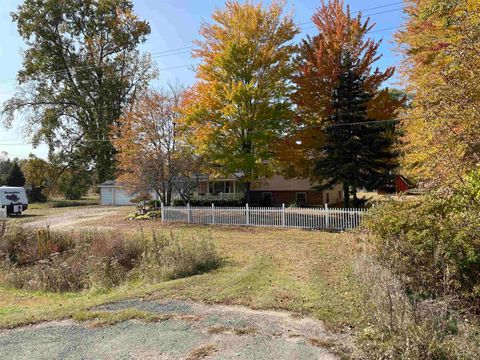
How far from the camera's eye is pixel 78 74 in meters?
40.4

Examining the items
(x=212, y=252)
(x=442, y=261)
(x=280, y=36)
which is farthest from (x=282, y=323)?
(x=280, y=36)

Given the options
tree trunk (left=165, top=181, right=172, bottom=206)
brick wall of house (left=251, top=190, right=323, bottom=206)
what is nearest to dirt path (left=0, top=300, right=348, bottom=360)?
tree trunk (left=165, top=181, right=172, bottom=206)

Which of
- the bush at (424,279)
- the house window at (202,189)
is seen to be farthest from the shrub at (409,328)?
the house window at (202,189)

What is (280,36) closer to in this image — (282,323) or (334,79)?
(334,79)

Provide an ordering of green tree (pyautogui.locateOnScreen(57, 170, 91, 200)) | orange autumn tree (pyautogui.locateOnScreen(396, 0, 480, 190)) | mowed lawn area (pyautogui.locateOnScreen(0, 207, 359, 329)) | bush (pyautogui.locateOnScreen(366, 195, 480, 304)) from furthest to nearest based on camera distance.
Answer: green tree (pyautogui.locateOnScreen(57, 170, 91, 200)), orange autumn tree (pyautogui.locateOnScreen(396, 0, 480, 190)), mowed lawn area (pyautogui.locateOnScreen(0, 207, 359, 329)), bush (pyautogui.locateOnScreen(366, 195, 480, 304))

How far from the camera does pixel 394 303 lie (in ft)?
13.6

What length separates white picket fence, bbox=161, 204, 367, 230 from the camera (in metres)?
Answer: 15.3

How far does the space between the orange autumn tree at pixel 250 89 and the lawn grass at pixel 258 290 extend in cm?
941

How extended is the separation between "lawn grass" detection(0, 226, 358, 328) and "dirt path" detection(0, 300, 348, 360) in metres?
0.41

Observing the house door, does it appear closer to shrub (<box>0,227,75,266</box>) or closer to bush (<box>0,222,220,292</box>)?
bush (<box>0,222,220,292</box>)

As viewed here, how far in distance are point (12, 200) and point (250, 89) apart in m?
21.0

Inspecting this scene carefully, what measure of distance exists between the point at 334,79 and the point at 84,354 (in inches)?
699

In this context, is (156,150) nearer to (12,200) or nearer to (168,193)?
(168,193)

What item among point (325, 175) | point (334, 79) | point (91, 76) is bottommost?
point (325, 175)
